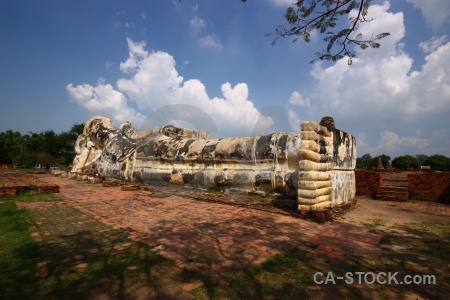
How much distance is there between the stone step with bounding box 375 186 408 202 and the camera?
24.6 feet

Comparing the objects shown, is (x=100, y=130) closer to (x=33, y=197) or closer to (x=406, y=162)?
(x=33, y=197)

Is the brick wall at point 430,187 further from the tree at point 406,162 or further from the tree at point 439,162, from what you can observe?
the tree at point 439,162

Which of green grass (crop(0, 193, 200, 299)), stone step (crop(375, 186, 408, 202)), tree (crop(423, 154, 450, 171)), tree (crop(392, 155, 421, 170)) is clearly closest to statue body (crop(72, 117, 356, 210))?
stone step (crop(375, 186, 408, 202))

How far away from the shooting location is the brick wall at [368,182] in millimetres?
8227

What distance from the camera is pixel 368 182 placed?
27.5ft

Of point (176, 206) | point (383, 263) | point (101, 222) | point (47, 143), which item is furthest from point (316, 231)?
point (47, 143)

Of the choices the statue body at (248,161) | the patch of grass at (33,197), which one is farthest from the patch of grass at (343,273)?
the patch of grass at (33,197)

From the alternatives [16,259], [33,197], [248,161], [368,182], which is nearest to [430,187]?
[368,182]

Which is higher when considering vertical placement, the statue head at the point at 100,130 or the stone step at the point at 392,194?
the statue head at the point at 100,130

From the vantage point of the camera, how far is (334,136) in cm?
501

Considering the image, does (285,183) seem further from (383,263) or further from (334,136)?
(383,263)

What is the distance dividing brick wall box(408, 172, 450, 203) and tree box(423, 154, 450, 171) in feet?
101

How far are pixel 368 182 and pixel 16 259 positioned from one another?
8.96 m

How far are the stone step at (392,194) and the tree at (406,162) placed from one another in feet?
100
